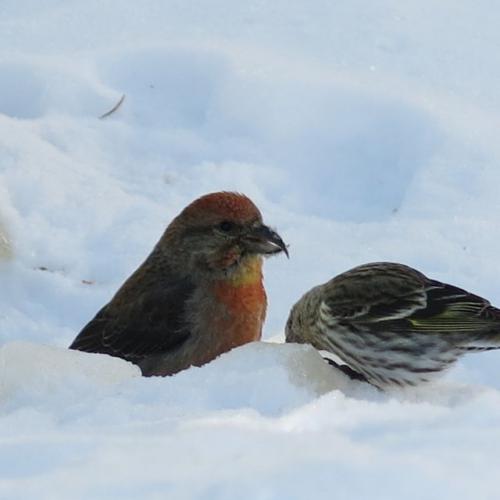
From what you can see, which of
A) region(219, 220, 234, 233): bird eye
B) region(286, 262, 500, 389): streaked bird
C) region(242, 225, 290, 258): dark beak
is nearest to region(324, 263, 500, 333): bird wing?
region(286, 262, 500, 389): streaked bird

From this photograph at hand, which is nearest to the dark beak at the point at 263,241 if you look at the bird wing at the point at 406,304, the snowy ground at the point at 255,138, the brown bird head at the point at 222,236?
the brown bird head at the point at 222,236

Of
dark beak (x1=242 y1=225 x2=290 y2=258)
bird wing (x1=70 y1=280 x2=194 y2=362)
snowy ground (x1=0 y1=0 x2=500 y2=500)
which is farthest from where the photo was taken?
snowy ground (x1=0 y1=0 x2=500 y2=500)

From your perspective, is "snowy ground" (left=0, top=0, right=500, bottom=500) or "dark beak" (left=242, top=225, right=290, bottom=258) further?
"snowy ground" (left=0, top=0, right=500, bottom=500)

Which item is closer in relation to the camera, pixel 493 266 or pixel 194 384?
pixel 194 384

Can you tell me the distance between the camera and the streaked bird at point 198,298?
6.43m

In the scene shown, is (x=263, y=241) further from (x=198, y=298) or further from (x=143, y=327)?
(x=143, y=327)

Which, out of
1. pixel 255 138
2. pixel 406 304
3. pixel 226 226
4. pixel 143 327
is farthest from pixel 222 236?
pixel 255 138

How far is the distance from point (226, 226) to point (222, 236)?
57mm

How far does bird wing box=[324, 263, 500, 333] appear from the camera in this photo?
5.90m

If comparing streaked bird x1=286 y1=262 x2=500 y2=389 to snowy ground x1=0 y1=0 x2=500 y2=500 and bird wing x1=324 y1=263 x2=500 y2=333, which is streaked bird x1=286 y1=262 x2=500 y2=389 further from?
snowy ground x1=0 y1=0 x2=500 y2=500

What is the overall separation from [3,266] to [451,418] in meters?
4.15

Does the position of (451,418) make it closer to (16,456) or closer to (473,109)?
(16,456)

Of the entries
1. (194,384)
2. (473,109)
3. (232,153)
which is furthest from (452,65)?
(194,384)

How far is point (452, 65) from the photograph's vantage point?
9.17 m
